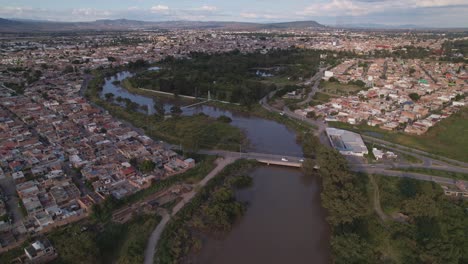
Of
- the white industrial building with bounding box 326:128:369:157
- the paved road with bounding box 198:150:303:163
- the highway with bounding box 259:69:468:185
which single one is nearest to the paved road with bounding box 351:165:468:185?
the highway with bounding box 259:69:468:185

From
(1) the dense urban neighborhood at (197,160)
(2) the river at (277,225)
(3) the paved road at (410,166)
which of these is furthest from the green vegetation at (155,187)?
(3) the paved road at (410,166)

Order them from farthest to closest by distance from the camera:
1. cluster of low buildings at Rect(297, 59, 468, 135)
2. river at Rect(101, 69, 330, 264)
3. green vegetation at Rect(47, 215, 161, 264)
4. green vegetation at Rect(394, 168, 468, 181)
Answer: cluster of low buildings at Rect(297, 59, 468, 135) → green vegetation at Rect(394, 168, 468, 181) → river at Rect(101, 69, 330, 264) → green vegetation at Rect(47, 215, 161, 264)

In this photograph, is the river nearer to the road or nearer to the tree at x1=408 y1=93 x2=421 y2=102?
the road

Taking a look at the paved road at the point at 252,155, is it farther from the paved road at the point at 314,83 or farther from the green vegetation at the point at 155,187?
the paved road at the point at 314,83

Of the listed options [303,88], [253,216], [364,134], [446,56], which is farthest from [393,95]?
[446,56]

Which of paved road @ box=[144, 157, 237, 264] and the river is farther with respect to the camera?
the river

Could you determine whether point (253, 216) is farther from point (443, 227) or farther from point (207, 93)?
point (207, 93)
